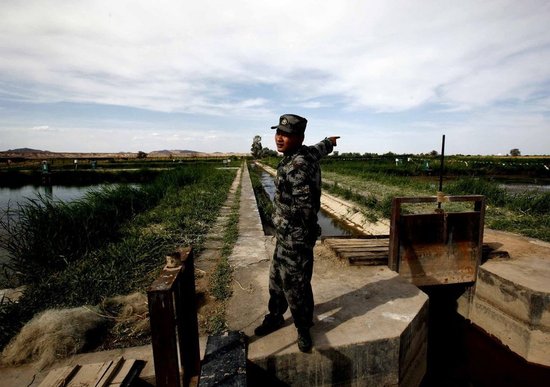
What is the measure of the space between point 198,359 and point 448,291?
490cm

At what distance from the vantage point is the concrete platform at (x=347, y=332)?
252 centimetres

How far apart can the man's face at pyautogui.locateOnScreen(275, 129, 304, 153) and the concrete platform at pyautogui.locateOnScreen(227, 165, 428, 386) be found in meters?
1.68

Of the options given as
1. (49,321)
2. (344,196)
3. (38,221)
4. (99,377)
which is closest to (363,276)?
(99,377)

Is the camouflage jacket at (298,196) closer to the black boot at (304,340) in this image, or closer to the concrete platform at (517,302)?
the black boot at (304,340)

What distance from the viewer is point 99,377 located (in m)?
2.25

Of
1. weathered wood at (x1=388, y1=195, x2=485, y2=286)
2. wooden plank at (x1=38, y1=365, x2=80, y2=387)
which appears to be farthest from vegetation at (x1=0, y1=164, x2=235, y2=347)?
weathered wood at (x1=388, y1=195, x2=485, y2=286)

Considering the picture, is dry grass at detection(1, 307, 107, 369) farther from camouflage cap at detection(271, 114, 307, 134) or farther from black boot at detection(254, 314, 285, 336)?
camouflage cap at detection(271, 114, 307, 134)

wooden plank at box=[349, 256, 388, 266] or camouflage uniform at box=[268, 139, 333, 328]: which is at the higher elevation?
camouflage uniform at box=[268, 139, 333, 328]

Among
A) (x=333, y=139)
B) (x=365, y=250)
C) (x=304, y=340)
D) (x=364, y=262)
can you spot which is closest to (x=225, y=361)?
(x=304, y=340)

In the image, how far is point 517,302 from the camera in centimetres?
402

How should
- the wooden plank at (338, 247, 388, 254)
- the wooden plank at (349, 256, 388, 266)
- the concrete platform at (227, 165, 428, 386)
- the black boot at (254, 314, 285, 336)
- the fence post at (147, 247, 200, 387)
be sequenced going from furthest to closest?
the wooden plank at (338, 247, 388, 254), the wooden plank at (349, 256, 388, 266), the black boot at (254, 314, 285, 336), the concrete platform at (227, 165, 428, 386), the fence post at (147, 247, 200, 387)

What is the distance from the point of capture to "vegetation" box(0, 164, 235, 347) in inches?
141

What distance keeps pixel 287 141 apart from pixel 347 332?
5.99 feet

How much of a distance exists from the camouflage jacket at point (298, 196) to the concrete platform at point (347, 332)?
99cm
